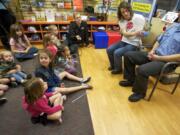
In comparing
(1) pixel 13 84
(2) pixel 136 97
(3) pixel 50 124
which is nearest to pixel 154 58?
(2) pixel 136 97

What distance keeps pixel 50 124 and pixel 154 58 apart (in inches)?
57.1

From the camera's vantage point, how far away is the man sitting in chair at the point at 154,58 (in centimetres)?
175

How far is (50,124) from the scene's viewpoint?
5.38 feet

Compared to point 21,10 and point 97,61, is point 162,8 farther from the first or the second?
point 21,10

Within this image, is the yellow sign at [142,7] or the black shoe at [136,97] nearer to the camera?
the black shoe at [136,97]

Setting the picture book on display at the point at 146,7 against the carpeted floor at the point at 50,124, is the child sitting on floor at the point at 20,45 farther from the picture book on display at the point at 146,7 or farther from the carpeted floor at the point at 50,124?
the picture book on display at the point at 146,7

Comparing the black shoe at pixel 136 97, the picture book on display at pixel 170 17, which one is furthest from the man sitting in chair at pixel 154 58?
the picture book on display at pixel 170 17

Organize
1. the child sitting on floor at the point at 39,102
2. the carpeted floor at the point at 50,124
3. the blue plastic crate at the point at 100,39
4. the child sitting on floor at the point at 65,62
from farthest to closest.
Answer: the blue plastic crate at the point at 100,39 → the child sitting on floor at the point at 65,62 → the carpeted floor at the point at 50,124 → the child sitting on floor at the point at 39,102

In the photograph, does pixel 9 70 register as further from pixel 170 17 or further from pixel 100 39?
pixel 170 17

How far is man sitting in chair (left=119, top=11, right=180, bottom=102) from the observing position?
175 cm

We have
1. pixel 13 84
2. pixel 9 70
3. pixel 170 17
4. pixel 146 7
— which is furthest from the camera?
pixel 146 7

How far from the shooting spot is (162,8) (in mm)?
3193

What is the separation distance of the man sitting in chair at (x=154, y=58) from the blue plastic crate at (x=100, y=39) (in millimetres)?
1428

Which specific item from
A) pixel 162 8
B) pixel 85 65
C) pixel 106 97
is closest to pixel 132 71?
pixel 106 97
